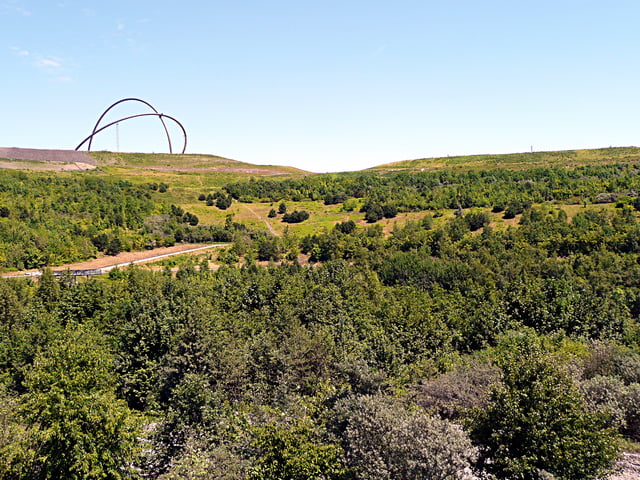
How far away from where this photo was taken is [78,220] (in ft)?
233

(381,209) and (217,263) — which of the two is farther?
(381,209)

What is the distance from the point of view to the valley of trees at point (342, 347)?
18.8 metres

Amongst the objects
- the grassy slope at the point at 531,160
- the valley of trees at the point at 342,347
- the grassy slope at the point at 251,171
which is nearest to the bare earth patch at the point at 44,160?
the grassy slope at the point at 251,171

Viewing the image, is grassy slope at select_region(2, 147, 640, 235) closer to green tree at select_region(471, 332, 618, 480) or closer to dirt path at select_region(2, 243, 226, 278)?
dirt path at select_region(2, 243, 226, 278)

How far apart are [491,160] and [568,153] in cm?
1828

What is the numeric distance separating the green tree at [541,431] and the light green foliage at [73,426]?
1500 cm

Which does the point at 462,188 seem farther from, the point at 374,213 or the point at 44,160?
the point at 44,160

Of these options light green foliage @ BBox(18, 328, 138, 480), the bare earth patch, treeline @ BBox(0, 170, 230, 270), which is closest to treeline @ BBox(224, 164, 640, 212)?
treeline @ BBox(0, 170, 230, 270)

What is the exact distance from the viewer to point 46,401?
61.9 ft

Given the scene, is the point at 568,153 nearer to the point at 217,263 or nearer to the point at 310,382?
the point at 217,263

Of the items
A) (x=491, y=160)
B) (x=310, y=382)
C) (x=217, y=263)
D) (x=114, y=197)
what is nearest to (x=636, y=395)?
(x=310, y=382)

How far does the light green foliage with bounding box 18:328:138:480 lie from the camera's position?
18359 millimetres

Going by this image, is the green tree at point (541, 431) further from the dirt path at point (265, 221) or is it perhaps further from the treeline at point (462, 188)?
the dirt path at point (265, 221)

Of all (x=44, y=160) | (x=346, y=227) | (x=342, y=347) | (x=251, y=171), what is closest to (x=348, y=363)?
(x=342, y=347)
